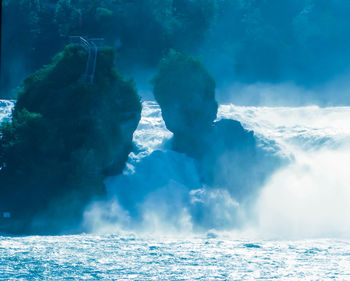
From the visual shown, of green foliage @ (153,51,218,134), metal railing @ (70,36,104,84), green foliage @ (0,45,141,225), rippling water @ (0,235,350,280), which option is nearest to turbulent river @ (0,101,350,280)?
rippling water @ (0,235,350,280)

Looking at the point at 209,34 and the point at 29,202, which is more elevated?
the point at 209,34

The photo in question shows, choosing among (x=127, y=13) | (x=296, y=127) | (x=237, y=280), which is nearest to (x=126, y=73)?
(x=127, y=13)

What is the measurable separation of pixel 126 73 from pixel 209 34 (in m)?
10.5

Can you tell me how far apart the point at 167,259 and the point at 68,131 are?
10725mm

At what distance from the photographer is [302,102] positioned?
201 ft

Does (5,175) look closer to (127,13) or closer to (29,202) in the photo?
(29,202)

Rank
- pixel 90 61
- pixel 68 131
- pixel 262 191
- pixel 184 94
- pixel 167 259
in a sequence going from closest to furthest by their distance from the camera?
1. pixel 167 259
2. pixel 68 131
3. pixel 90 61
4. pixel 262 191
5. pixel 184 94

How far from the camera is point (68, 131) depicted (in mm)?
35969

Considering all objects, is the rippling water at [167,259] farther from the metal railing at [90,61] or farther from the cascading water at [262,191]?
the metal railing at [90,61]

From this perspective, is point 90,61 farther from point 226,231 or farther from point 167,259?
point 167,259

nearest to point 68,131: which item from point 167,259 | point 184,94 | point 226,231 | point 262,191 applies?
point 184,94

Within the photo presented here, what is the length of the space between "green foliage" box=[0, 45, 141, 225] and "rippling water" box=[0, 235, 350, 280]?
12.7ft

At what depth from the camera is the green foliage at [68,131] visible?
34.7 m

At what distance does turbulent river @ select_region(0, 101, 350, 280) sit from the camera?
25438 millimetres
